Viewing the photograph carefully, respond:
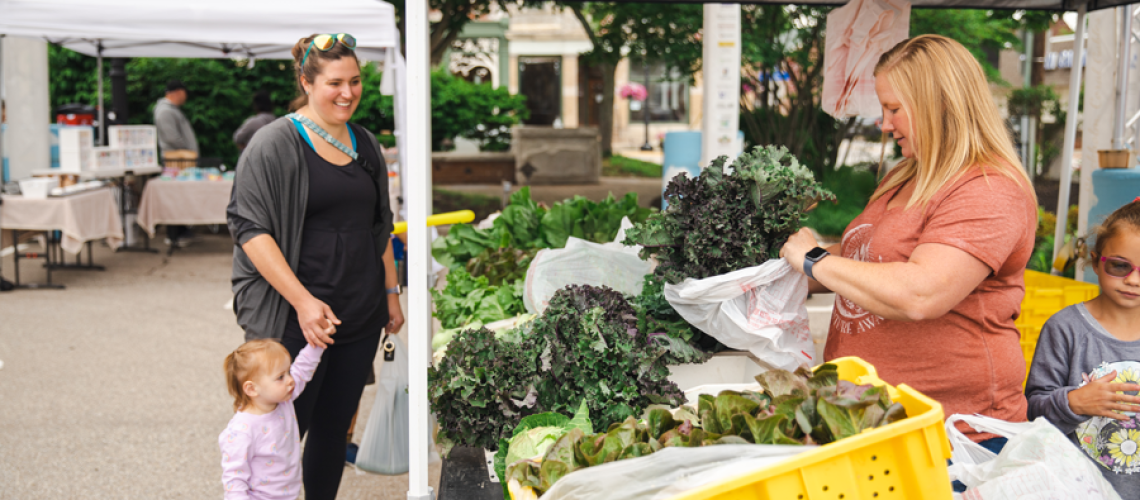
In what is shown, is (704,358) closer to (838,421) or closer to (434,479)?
(838,421)

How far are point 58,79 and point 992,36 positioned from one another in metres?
15.8

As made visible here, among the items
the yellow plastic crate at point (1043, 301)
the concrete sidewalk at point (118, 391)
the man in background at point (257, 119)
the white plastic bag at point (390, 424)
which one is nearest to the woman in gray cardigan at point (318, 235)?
the white plastic bag at point (390, 424)

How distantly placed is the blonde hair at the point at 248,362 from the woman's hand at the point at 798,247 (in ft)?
4.95

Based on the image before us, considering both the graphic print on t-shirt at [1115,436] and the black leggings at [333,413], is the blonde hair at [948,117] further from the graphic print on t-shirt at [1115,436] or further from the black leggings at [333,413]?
the black leggings at [333,413]

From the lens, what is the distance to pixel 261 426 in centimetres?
254

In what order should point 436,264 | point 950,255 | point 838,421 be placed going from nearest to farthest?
point 838,421 < point 950,255 < point 436,264

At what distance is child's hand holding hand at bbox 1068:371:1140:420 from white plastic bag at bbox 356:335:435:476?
7.52 feet

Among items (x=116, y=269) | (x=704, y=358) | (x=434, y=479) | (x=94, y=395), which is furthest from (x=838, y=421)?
(x=116, y=269)

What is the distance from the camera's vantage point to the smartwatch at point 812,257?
80.0 inches

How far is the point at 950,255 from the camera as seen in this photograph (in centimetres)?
177

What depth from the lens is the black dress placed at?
8.86 feet

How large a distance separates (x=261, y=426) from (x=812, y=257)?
1681mm

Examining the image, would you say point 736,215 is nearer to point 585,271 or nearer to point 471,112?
point 585,271

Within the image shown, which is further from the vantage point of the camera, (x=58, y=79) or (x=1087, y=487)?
(x=58, y=79)
